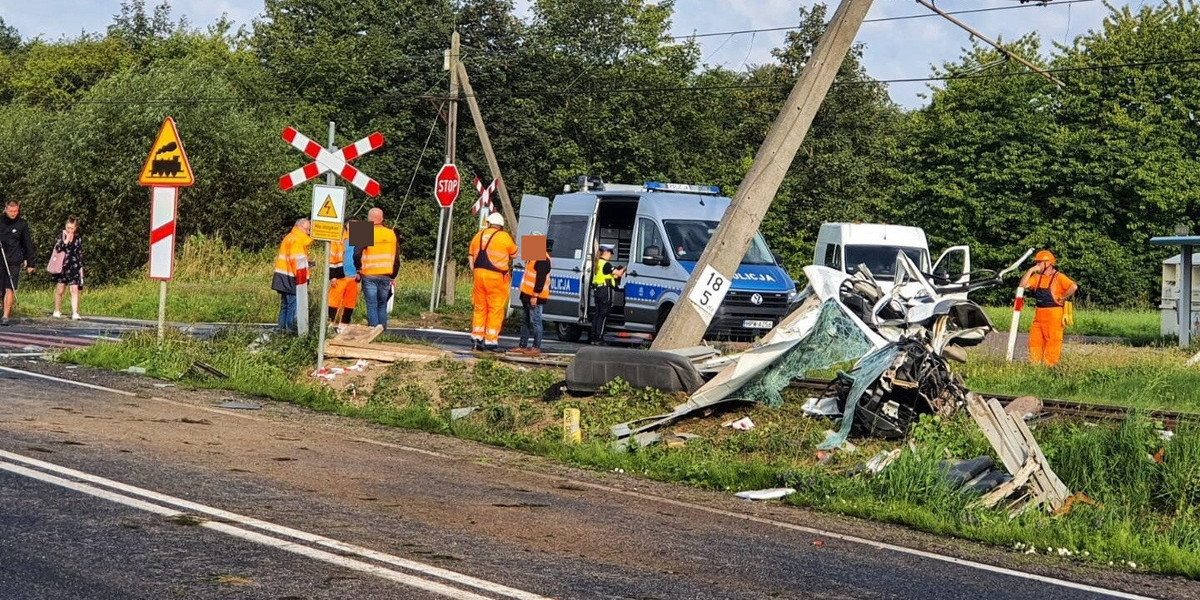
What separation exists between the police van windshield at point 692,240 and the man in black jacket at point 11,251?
980cm

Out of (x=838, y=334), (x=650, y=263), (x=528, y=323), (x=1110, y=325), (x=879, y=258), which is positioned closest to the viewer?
(x=838, y=334)

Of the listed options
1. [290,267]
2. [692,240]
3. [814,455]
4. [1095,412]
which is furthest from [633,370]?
[692,240]

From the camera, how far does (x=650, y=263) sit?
2128 centimetres

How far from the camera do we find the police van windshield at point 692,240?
69.8 ft

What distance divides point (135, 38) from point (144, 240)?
160ft

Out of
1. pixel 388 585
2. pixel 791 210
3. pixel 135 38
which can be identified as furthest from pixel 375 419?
pixel 135 38

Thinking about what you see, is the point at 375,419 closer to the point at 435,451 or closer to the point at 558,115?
the point at 435,451

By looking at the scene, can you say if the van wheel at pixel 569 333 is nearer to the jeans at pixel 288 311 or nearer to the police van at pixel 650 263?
the police van at pixel 650 263

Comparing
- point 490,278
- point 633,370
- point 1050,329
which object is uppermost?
point 490,278

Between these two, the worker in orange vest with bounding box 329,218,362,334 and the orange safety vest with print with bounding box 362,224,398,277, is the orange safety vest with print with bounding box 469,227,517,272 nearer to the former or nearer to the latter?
the orange safety vest with print with bounding box 362,224,398,277

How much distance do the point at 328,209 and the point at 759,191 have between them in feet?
14.3

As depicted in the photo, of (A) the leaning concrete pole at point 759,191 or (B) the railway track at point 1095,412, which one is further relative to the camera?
(A) the leaning concrete pole at point 759,191

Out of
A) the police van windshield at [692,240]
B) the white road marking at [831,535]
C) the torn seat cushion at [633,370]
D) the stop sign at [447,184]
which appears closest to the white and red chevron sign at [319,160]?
the torn seat cushion at [633,370]

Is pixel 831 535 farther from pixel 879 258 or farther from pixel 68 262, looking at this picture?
pixel 879 258
